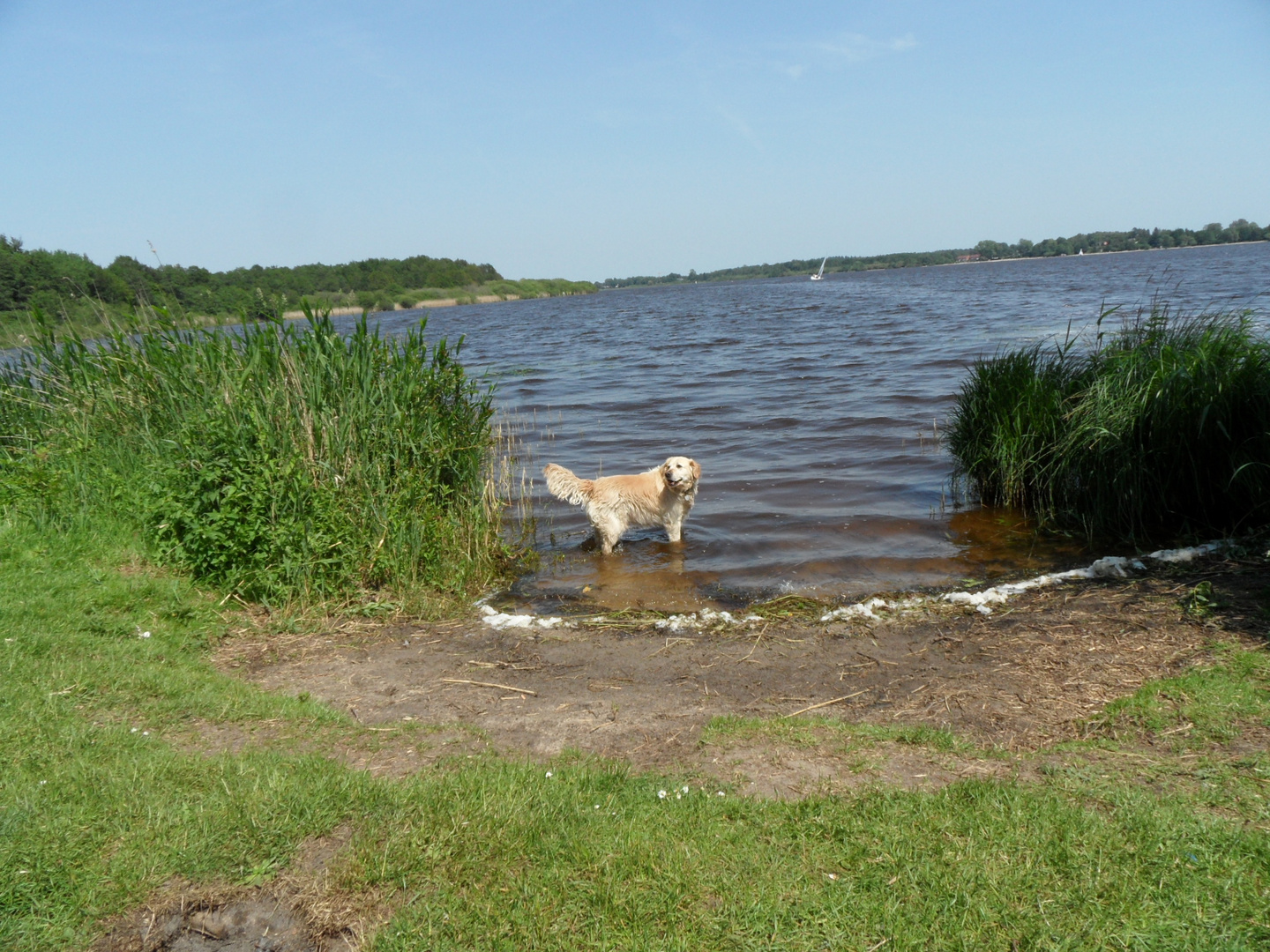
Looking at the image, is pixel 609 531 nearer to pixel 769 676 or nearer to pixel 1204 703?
pixel 769 676

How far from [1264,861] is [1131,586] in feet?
12.5

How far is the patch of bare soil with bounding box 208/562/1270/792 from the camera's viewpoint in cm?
452

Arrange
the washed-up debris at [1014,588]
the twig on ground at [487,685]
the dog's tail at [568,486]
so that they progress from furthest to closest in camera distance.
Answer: the dog's tail at [568,486] < the washed-up debris at [1014,588] < the twig on ground at [487,685]

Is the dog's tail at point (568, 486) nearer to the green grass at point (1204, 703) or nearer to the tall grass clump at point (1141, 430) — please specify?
the tall grass clump at point (1141, 430)

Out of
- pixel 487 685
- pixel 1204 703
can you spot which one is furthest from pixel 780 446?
pixel 1204 703

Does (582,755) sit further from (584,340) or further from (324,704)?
(584,340)

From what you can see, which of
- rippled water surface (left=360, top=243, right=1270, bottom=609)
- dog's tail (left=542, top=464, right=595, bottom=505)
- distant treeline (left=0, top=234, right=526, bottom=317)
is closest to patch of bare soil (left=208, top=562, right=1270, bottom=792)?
rippled water surface (left=360, top=243, right=1270, bottom=609)

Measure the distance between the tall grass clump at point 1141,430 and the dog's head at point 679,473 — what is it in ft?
11.9

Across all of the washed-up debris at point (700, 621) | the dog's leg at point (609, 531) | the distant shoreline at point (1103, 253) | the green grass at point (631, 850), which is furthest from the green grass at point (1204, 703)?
the distant shoreline at point (1103, 253)

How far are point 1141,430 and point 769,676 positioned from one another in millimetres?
4791

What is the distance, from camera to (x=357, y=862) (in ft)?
11.2

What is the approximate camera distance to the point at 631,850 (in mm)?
3486

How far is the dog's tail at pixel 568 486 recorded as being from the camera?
380 inches

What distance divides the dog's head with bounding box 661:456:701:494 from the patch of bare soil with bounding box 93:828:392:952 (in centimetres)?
629
